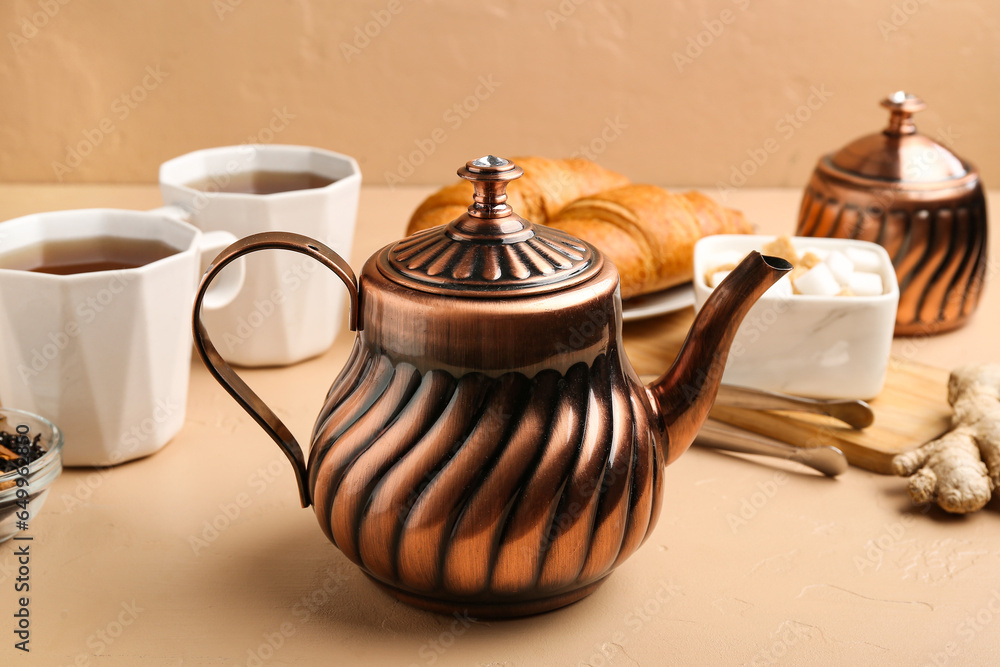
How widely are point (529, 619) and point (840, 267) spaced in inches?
25.4

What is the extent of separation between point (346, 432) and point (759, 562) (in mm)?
419

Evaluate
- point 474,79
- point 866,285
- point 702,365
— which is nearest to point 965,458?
point 866,285

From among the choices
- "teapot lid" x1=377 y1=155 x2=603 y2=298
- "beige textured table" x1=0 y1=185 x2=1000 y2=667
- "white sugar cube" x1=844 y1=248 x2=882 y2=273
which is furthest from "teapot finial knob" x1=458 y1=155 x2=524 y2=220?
"white sugar cube" x1=844 y1=248 x2=882 y2=273

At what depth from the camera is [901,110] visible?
1.34 meters

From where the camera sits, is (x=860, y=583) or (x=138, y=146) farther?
(x=138, y=146)

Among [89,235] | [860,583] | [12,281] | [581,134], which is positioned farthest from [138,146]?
[860,583]

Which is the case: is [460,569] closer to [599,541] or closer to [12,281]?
[599,541]

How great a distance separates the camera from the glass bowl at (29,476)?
2.76 feet

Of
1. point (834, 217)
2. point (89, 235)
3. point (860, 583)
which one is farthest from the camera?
point (834, 217)

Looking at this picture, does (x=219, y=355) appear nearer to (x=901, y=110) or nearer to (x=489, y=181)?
(x=489, y=181)

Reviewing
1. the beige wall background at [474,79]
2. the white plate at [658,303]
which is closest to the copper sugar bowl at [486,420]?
the white plate at [658,303]

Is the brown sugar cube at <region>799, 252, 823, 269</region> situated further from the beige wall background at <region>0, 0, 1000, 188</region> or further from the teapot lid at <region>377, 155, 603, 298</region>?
the beige wall background at <region>0, 0, 1000, 188</region>

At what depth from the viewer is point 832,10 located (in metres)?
2.14

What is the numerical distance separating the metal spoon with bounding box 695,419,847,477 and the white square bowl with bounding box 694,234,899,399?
9 centimetres
